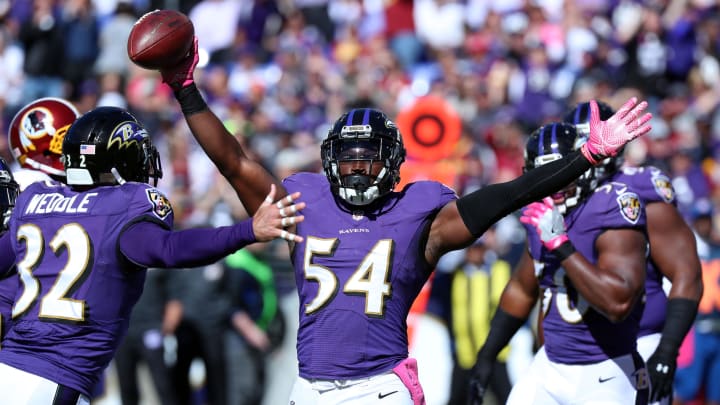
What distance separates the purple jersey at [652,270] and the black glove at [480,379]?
0.83m

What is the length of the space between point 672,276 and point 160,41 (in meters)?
2.92

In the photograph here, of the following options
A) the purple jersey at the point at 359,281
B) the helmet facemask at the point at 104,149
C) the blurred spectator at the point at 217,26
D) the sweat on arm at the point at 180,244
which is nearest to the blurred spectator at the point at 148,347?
the helmet facemask at the point at 104,149

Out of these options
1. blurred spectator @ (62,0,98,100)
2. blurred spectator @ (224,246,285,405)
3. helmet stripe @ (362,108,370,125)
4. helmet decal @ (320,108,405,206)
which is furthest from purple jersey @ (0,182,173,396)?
blurred spectator @ (62,0,98,100)

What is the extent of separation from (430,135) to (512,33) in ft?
14.1

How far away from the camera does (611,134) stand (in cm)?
460

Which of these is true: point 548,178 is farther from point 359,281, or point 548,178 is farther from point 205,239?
point 205,239

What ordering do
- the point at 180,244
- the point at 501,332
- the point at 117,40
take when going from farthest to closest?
the point at 117,40
the point at 501,332
the point at 180,244

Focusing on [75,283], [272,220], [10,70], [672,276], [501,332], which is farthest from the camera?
[10,70]

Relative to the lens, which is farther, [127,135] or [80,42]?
[80,42]

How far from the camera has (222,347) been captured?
388 inches

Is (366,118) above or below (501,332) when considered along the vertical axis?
above

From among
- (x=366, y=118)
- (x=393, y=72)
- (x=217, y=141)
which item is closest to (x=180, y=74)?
(x=217, y=141)

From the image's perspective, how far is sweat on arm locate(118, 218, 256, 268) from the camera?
4.48 meters

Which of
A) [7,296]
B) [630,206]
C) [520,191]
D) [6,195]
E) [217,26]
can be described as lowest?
[7,296]
